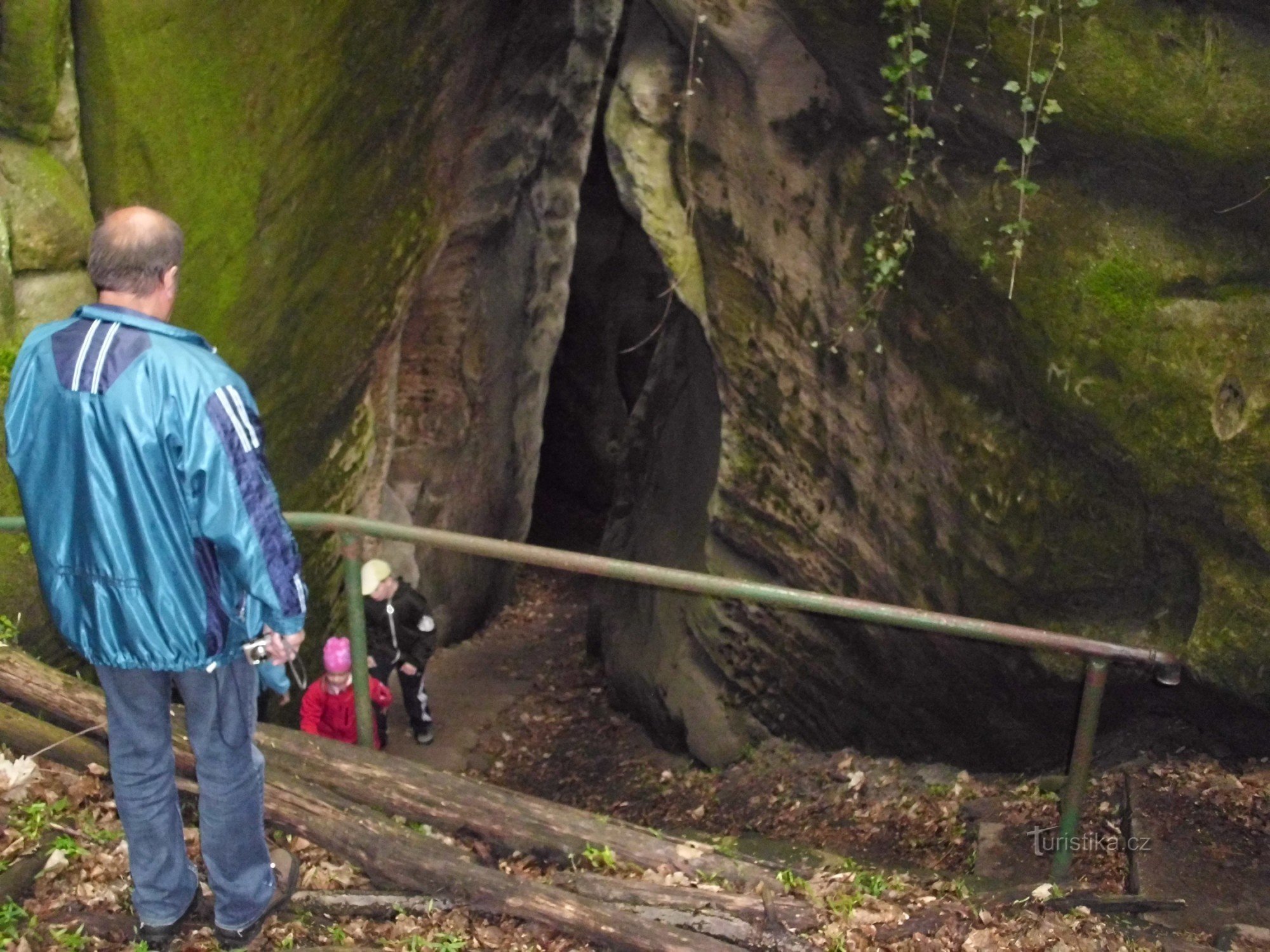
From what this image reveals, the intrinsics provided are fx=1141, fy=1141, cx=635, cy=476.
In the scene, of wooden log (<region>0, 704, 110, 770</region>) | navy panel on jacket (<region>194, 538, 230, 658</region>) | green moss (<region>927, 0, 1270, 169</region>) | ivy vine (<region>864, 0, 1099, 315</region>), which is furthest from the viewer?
ivy vine (<region>864, 0, 1099, 315</region>)

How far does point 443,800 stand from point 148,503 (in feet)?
4.92

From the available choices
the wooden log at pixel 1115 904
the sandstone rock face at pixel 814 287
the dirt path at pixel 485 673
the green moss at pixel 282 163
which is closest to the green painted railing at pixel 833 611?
the wooden log at pixel 1115 904

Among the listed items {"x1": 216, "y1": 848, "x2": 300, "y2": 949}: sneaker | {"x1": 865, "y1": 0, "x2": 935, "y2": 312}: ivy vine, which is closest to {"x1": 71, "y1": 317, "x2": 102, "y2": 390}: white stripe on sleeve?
{"x1": 216, "y1": 848, "x2": 300, "y2": 949}: sneaker

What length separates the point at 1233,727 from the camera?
14.8ft

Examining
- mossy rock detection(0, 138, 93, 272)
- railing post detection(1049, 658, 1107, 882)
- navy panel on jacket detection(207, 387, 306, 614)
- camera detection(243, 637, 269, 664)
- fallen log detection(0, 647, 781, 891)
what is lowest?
fallen log detection(0, 647, 781, 891)

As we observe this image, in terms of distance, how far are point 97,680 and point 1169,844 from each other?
14.2ft

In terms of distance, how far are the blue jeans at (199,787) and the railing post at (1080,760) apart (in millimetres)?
2235

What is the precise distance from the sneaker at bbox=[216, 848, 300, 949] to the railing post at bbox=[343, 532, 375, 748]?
65 cm

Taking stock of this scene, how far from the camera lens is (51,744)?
3594 millimetres

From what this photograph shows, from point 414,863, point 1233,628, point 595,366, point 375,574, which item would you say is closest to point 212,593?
point 414,863

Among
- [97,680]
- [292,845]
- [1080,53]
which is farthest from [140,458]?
[1080,53]

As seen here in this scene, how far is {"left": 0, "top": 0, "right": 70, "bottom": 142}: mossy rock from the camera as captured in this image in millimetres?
4395

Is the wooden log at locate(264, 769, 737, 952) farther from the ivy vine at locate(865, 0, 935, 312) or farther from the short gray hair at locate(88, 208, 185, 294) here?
the ivy vine at locate(865, 0, 935, 312)

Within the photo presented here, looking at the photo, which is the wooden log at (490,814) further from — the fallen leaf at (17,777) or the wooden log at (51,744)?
the fallen leaf at (17,777)
